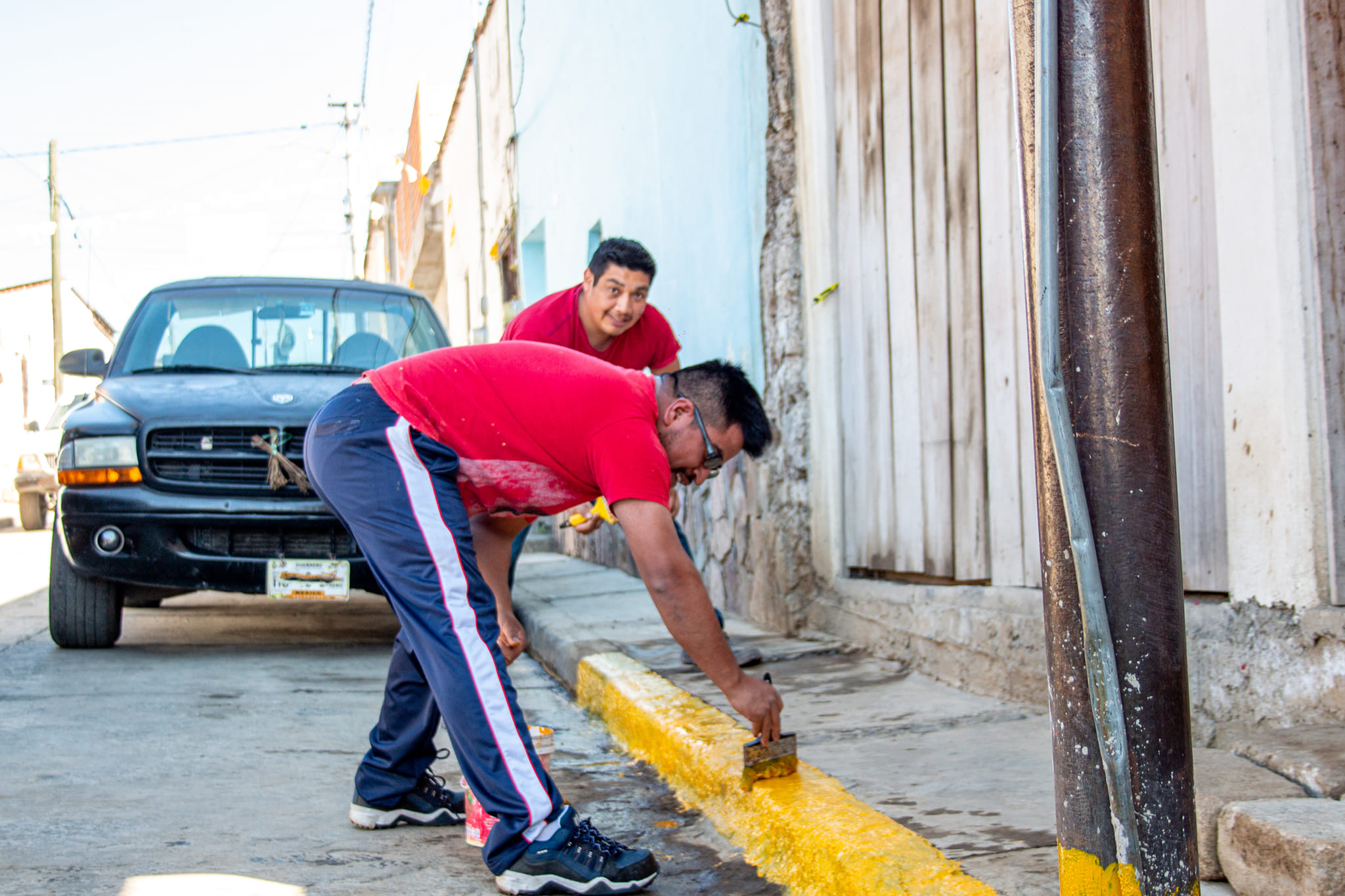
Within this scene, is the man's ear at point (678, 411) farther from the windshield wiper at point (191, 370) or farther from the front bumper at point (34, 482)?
the front bumper at point (34, 482)

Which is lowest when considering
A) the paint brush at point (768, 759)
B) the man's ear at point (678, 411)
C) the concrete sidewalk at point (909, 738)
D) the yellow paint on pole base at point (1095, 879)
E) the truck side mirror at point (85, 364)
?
the concrete sidewalk at point (909, 738)

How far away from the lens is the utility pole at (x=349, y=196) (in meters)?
36.4

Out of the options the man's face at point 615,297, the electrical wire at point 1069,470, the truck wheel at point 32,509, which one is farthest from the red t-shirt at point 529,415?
the truck wheel at point 32,509

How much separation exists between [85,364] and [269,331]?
0.92m

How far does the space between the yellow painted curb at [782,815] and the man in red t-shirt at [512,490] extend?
0.18 m

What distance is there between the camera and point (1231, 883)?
73.4 inches

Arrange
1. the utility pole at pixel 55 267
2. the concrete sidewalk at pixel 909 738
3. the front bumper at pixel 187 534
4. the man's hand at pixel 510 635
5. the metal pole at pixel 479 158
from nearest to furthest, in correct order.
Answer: the concrete sidewalk at pixel 909 738, the man's hand at pixel 510 635, the front bumper at pixel 187 534, the metal pole at pixel 479 158, the utility pole at pixel 55 267

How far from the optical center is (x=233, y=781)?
326 cm

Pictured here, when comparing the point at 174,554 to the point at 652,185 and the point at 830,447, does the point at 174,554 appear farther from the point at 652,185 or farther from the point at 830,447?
the point at 652,185

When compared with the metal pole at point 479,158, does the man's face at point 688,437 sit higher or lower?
lower

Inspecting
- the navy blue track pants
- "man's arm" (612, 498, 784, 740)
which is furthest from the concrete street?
"man's arm" (612, 498, 784, 740)

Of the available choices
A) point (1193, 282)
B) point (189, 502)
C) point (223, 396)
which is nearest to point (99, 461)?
point (189, 502)

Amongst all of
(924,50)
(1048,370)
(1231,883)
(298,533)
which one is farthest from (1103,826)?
(298,533)

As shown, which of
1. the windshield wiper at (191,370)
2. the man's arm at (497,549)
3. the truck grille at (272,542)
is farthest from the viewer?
the windshield wiper at (191,370)
